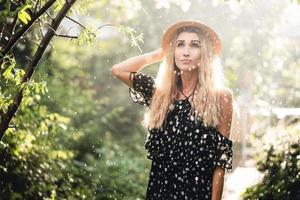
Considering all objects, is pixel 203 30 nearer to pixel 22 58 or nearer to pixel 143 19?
pixel 22 58

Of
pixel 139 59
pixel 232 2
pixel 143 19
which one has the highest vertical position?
pixel 143 19

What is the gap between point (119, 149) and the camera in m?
16.1

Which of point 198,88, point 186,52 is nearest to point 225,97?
point 198,88

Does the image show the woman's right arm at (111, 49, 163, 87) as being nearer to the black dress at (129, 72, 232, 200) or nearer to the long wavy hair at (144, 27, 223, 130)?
the long wavy hair at (144, 27, 223, 130)

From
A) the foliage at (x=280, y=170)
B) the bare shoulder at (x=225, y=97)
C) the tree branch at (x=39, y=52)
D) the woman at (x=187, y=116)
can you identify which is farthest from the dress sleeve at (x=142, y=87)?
the foliage at (x=280, y=170)

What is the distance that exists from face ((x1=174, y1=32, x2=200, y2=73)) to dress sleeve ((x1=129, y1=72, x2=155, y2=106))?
301 millimetres

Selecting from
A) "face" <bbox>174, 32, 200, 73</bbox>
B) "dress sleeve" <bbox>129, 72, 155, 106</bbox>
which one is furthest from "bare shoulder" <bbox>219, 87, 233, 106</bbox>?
"dress sleeve" <bbox>129, 72, 155, 106</bbox>

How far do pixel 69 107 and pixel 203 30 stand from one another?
11424 mm

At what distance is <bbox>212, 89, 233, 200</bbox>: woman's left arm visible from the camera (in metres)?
3.63

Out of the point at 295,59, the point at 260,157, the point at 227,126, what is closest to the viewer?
the point at 227,126

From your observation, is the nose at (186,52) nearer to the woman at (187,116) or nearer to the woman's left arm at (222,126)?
the woman at (187,116)

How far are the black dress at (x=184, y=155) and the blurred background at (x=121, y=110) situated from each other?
395mm

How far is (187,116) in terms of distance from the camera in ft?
12.6

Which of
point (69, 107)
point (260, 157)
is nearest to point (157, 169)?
point (260, 157)
